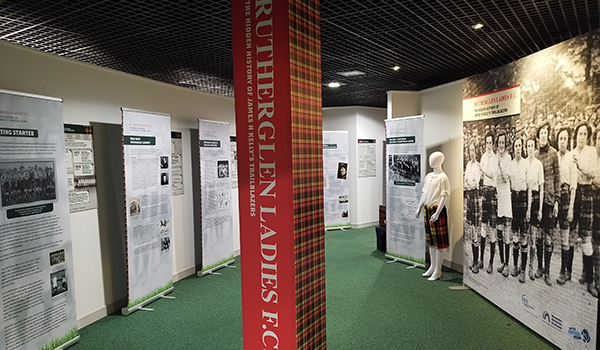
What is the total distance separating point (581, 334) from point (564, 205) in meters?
1.01

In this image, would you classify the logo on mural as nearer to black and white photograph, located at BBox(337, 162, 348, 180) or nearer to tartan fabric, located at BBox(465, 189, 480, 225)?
tartan fabric, located at BBox(465, 189, 480, 225)

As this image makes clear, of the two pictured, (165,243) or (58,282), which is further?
(165,243)

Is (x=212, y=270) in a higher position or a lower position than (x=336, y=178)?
lower

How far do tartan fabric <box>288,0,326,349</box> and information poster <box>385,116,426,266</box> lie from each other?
355 cm

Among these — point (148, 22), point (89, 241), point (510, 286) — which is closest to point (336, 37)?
point (148, 22)

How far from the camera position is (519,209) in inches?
142

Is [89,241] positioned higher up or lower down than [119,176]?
lower down

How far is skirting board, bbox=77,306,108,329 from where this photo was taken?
12.5 feet

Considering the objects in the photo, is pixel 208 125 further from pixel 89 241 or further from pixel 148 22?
pixel 148 22

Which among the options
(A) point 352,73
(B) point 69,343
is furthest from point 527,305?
(B) point 69,343

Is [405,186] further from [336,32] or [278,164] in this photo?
[278,164]

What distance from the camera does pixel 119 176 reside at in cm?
430

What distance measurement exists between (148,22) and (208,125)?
258 cm

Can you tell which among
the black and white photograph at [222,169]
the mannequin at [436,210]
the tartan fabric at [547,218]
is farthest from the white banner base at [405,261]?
the black and white photograph at [222,169]
